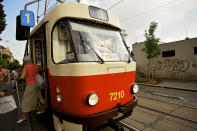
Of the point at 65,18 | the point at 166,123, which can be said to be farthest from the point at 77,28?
the point at 166,123

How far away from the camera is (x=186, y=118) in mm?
3436

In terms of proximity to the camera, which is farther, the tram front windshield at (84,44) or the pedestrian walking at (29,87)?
the pedestrian walking at (29,87)

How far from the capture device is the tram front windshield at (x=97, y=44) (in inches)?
82.5

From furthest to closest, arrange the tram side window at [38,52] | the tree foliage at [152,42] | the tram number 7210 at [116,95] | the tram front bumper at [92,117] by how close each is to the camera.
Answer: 1. the tree foliage at [152,42]
2. the tram side window at [38,52]
3. the tram number 7210 at [116,95]
4. the tram front bumper at [92,117]

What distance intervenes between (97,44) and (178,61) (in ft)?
40.5

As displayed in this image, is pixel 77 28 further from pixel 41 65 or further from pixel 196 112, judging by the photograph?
pixel 196 112

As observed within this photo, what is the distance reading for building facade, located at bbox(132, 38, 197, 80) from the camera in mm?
10766

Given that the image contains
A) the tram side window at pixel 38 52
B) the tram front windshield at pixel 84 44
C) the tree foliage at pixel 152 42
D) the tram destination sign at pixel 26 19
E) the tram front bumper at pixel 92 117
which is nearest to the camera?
the tram front bumper at pixel 92 117

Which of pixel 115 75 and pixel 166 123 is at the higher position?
pixel 115 75

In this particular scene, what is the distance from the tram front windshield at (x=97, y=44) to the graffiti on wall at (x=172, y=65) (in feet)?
37.0

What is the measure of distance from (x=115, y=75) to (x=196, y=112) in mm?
3647

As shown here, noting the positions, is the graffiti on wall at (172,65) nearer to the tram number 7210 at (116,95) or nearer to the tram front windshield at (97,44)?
the tram front windshield at (97,44)

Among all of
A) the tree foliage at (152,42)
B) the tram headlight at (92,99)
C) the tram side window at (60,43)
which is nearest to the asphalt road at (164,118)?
the tram headlight at (92,99)

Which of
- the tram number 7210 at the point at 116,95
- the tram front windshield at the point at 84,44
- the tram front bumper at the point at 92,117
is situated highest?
the tram front windshield at the point at 84,44
